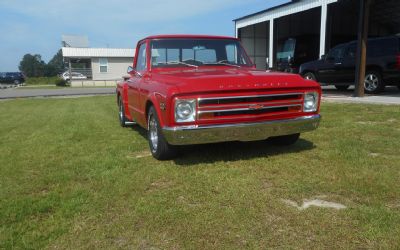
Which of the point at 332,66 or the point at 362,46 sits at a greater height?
the point at 362,46

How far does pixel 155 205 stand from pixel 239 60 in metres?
3.18

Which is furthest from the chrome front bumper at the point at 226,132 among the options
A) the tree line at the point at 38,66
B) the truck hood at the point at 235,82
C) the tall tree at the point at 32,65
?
the tall tree at the point at 32,65

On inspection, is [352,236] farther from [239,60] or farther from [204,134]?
[239,60]

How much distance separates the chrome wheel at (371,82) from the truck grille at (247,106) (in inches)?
329

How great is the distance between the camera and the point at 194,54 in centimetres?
548

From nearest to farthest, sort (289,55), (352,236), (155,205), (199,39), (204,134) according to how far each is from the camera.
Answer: (352,236) → (155,205) → (204,134) → (199,39) → (289,55)

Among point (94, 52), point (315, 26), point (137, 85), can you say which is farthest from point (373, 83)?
point (94, 52)

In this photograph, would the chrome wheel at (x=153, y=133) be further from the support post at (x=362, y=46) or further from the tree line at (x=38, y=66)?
the tree line at (x=38, y=66)

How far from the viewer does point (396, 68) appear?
1065 cm

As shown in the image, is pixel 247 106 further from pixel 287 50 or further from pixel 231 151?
pixel 287 50

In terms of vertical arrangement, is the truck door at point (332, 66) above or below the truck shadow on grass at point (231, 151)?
above

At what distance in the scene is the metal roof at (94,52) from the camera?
37722mm

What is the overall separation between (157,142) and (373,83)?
374 inches

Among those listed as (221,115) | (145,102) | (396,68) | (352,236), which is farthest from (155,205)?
(396,68)
